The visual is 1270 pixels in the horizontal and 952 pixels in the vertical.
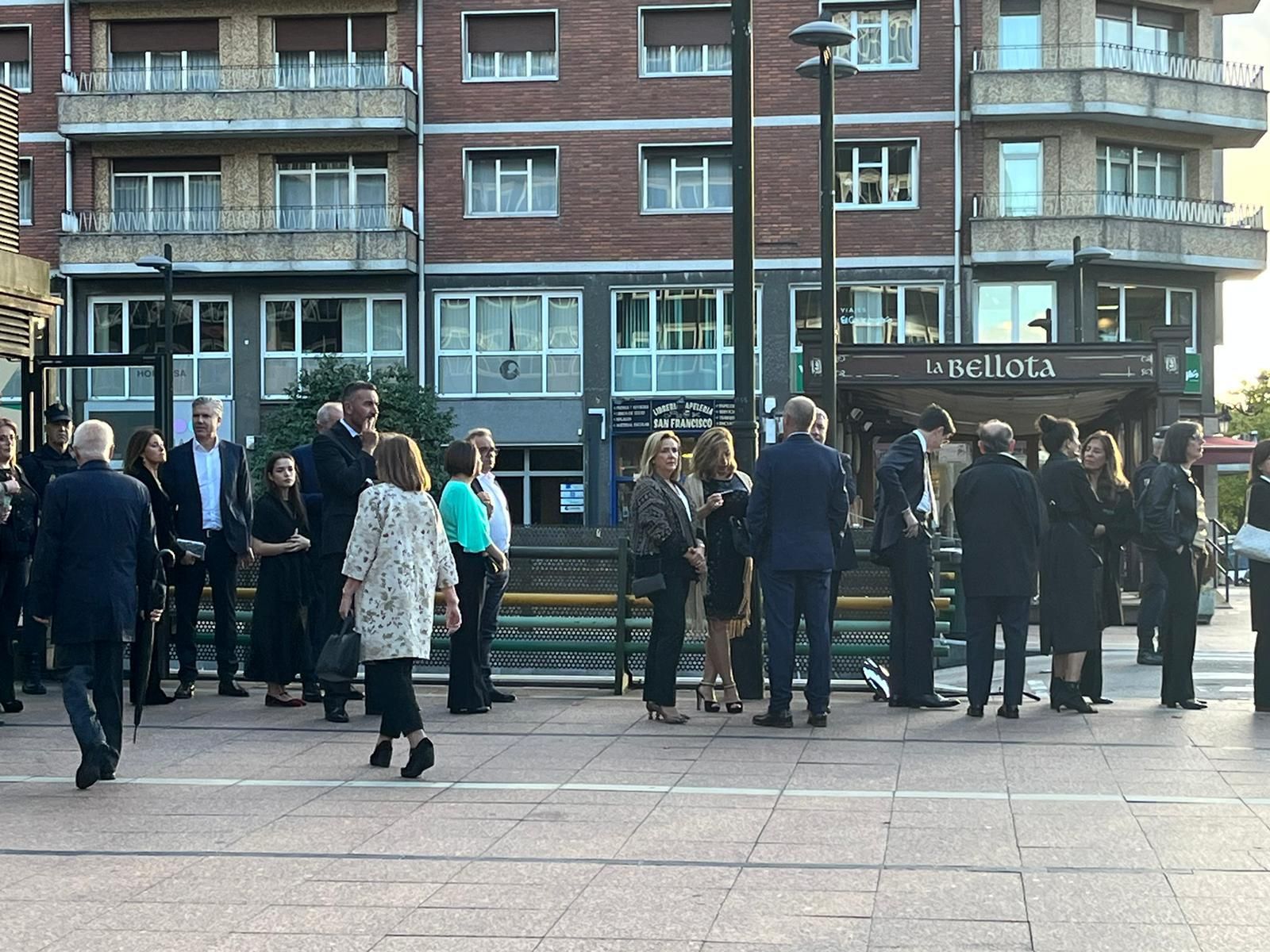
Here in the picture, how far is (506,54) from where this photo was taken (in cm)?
4084

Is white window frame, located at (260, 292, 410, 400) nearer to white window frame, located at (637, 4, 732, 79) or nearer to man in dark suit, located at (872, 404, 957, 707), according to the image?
white window frame, located at (637, 4, 732, 79)

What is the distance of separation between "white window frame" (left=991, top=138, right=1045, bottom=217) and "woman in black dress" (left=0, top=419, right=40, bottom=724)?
3009 cm

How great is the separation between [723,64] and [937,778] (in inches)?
1287

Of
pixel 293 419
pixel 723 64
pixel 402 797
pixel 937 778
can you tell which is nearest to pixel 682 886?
pixel 402 797

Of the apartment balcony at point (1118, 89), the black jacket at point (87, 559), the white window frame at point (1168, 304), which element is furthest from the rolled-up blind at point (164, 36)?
the black jacket at point (87, 559)

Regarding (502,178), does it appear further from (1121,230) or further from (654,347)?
(1121,230)

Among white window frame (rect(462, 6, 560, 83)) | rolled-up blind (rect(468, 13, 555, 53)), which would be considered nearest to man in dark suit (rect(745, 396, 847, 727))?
white window frame (rect(462, 6, 560, 83))

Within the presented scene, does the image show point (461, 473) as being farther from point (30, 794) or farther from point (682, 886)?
point (682, 886)

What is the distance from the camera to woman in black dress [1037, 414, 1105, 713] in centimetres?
1199

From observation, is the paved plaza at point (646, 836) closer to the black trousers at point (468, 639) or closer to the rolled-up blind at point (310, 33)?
the black trousers at point (468, 639)

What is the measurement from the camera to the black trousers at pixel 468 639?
11648 mm

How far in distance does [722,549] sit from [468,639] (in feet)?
5.45

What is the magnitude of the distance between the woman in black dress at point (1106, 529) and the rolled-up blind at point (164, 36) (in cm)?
3221

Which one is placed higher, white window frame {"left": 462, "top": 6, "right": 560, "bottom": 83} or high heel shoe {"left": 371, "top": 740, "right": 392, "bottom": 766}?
white window frame {"left": 462, "top": 6, "right": 560, "bottom": 83}
